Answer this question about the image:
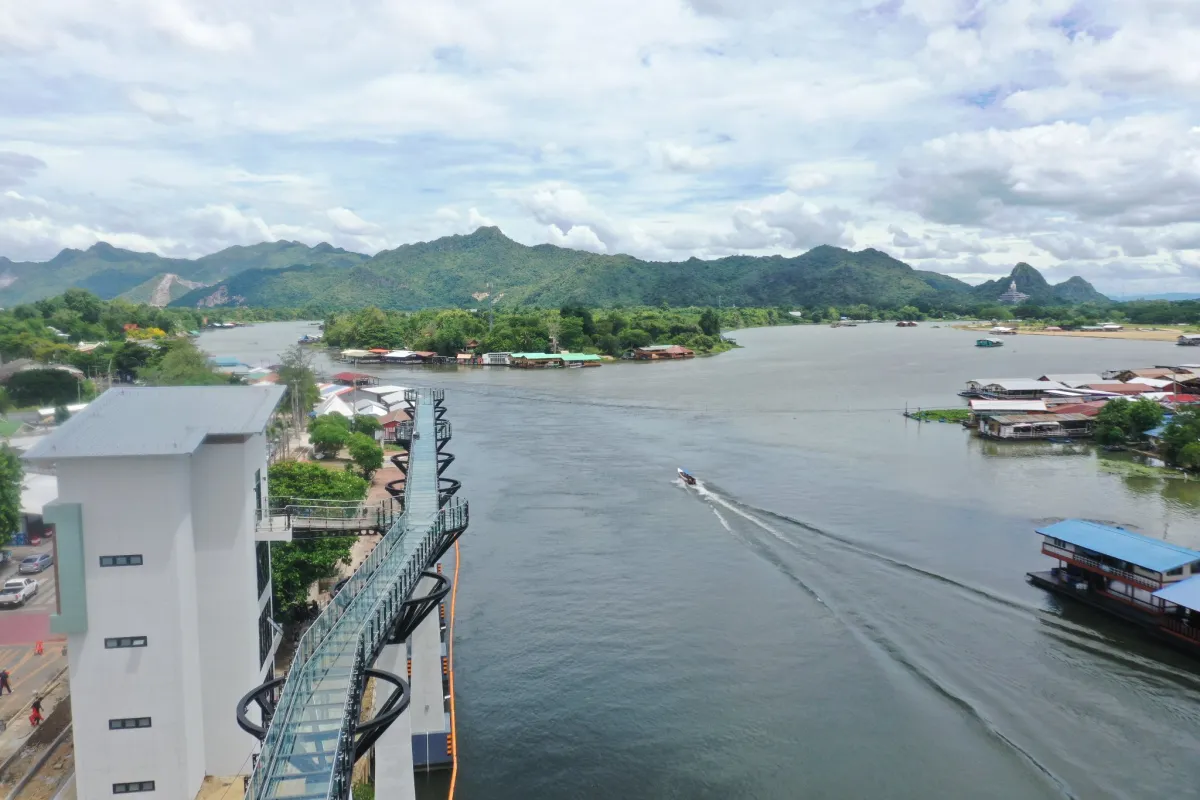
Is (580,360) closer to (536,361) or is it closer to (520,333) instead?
(536,361)

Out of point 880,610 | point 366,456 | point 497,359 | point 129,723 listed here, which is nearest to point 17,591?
point 129,723

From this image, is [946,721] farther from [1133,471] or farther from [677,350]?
[677,350]

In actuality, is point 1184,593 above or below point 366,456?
below

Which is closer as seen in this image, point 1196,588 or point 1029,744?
point 1029,744

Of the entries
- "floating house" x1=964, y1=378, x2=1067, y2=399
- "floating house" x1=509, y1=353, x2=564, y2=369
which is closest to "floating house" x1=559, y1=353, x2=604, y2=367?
"floating house" x1=509, y1=353, x2=564, y2=369

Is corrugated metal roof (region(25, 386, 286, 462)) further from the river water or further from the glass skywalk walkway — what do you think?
the river water

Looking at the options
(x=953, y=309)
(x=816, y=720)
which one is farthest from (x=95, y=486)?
(x=953, y=309)
